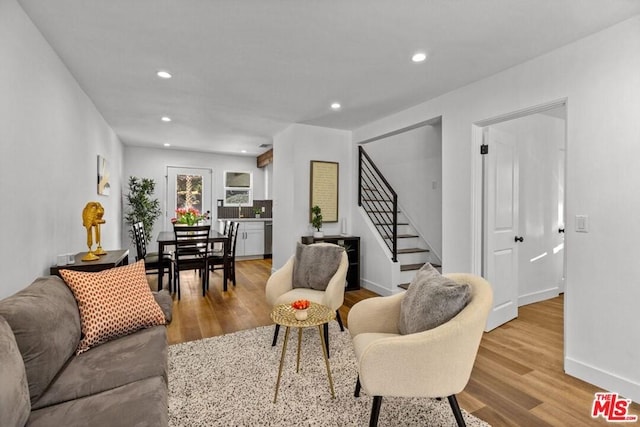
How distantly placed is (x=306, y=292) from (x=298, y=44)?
2.10m

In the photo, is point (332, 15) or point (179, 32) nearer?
point (332, 15)

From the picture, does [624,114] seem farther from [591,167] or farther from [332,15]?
[332,15]

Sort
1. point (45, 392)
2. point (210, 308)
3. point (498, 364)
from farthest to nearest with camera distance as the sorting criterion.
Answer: point (210, 308), point (498, 364), point (45, 392)

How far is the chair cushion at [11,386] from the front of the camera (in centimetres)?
96

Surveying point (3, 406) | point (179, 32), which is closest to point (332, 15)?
point (179, 32)

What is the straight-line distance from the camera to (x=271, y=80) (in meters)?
3.12

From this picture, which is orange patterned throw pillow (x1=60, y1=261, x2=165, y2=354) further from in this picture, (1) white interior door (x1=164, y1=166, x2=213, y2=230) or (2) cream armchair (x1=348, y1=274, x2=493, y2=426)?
(1) white interior door (x1=164, y1=166, x2=213, y2=230)

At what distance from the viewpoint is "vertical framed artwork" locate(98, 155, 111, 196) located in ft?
13.5

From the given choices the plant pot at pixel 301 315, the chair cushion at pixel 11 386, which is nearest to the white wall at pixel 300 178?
the plant pot at pixel 301 315

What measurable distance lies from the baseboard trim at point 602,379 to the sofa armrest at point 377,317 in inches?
58.5

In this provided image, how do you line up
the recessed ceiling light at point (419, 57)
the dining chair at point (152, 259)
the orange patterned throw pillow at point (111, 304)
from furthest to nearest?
the dining chair at point (152, 259) → the recessed ceiling light at point (419, 57) → the orange patterned throw pillow at point (111, 304)

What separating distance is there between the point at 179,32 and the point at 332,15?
3.72ft

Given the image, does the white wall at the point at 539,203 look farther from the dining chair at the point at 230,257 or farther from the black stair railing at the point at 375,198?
the dining chair at the point at 230,257

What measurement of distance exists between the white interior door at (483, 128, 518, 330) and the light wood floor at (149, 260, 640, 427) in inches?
9.1
